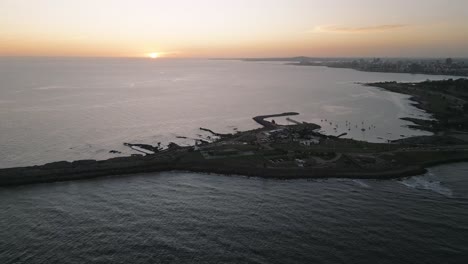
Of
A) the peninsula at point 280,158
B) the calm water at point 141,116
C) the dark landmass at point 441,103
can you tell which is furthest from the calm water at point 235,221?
the dark landmass at point 441,103

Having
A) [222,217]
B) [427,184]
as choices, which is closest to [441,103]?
[427,184]

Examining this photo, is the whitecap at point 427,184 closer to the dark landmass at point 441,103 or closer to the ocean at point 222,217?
the ocean at point 222,217

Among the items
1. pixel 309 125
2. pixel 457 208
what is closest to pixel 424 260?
pixel 457 208

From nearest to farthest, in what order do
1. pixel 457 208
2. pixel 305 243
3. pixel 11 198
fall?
pixel 305 243
pixel 457 208
pixel 11 198

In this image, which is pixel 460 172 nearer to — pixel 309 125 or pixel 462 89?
pixel 309 125

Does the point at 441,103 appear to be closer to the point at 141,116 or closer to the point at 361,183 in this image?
the point at 361,183
